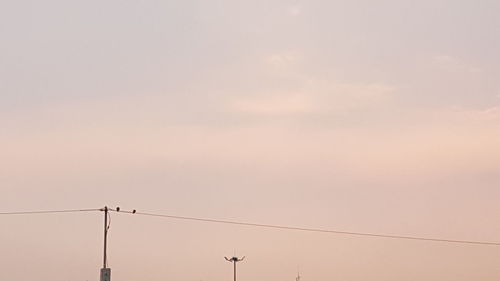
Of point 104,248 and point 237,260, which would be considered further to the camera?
point 237,260

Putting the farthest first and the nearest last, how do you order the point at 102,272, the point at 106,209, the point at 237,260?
the point at 237,260
the point at 106,209
the point at 102,272

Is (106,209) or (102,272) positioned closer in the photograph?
(102,272)

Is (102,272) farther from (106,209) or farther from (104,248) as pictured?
(106,209)

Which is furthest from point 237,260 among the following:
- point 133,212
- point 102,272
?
point 102,272

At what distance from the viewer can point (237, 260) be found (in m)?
172

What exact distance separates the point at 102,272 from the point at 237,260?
202 feet

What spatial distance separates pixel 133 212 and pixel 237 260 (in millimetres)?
50839

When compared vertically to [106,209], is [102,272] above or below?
below

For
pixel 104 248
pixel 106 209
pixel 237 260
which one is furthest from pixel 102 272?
pixel 237 260

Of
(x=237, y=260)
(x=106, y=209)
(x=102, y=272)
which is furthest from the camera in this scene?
(x=237, y=260)

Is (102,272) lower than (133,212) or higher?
lower

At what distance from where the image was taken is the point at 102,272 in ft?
368

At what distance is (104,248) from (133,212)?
1068cm

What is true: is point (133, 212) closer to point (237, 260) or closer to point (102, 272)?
point (102, 272)
